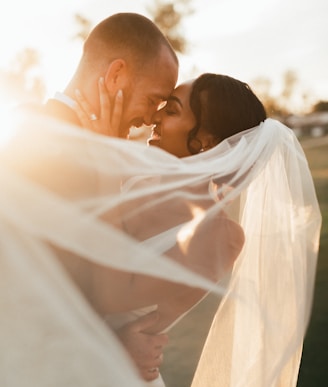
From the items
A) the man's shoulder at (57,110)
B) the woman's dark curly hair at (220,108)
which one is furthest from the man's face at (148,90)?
the man's shoulder at (57,110)

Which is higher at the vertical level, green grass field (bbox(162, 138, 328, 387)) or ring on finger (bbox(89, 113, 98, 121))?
ring on finger (bbox(89, 113, 98, 121))

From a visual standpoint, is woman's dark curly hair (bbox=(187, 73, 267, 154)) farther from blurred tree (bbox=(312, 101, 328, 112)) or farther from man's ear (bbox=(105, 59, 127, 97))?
blurred tree (bbox=(312, 101, 328, 112))

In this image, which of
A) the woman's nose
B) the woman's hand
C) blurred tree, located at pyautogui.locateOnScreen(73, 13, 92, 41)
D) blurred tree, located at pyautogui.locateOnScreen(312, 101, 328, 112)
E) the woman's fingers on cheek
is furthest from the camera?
blurred tree, located at pyautogui.locateOnScreen(312, 101, 328, 112)

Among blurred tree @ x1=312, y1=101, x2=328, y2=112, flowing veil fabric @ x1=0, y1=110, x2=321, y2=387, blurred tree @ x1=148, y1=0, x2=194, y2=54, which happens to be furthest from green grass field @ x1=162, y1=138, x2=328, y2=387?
blurred tree @ x1=312, y1=101, x2=328, y2=112

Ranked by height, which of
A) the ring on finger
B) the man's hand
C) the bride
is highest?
the ring on finger

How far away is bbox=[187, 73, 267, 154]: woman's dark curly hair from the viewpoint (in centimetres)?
277

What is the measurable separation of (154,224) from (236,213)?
0.50m

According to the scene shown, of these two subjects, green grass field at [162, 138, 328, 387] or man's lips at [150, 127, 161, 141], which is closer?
green grass field at [162, 138, 328, 387]

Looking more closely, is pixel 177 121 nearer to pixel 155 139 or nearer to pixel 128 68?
pixel 155 139

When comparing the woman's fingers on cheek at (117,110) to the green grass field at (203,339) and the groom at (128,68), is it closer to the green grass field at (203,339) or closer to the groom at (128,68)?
the groom at (128,68)

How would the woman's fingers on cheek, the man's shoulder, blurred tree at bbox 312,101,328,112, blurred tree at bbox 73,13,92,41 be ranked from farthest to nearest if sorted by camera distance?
blurred tree at bbox 312,101,328,112
blurred tree at bbox 73,13,92,41
the woman's fingers on cheek
the man's shoulder

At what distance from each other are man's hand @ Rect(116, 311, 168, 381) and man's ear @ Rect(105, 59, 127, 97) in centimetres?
99

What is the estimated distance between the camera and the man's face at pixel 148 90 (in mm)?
2766

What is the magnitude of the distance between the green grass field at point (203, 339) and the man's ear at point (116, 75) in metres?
0.99
